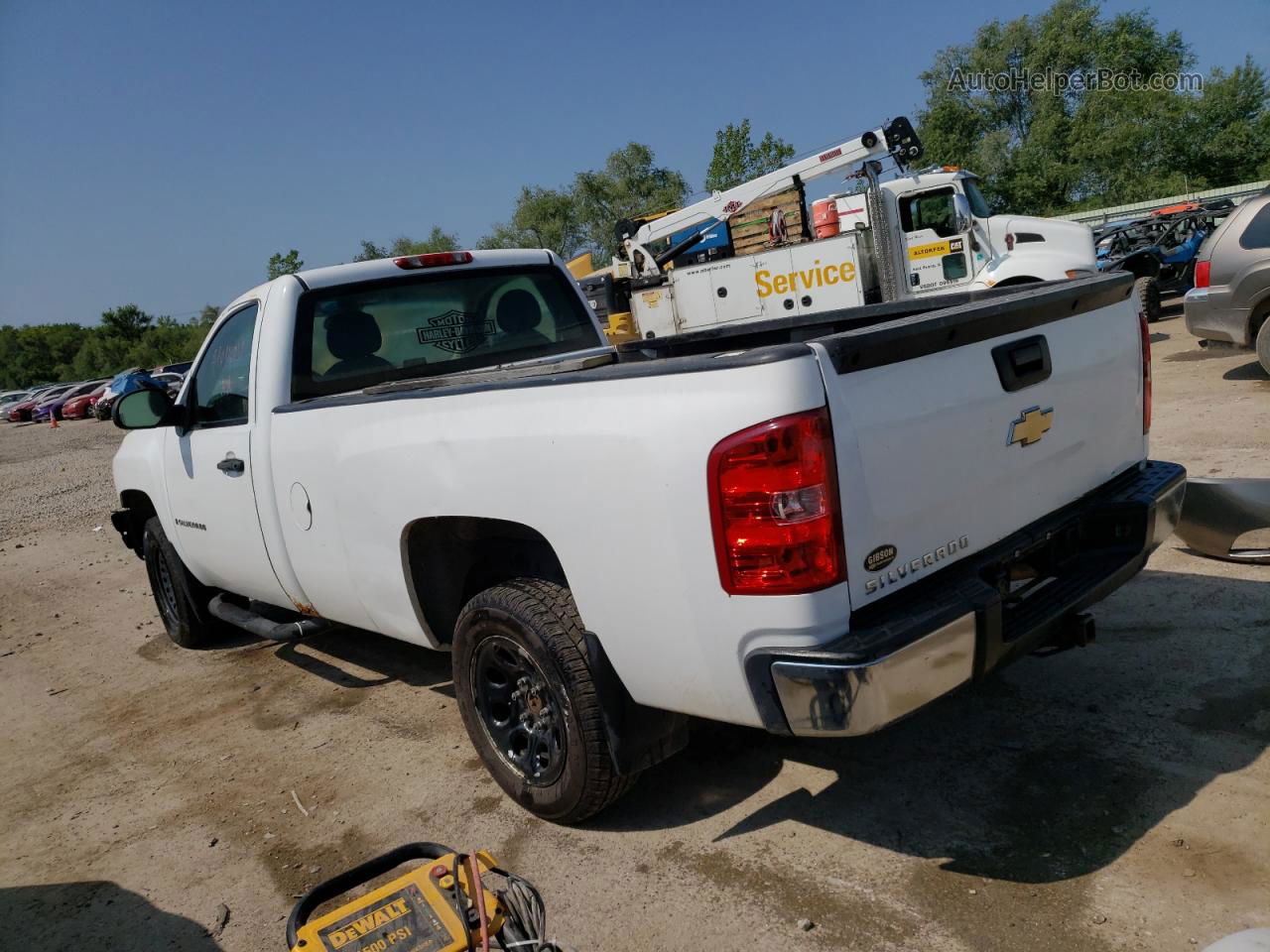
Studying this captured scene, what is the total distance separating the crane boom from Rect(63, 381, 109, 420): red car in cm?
3442

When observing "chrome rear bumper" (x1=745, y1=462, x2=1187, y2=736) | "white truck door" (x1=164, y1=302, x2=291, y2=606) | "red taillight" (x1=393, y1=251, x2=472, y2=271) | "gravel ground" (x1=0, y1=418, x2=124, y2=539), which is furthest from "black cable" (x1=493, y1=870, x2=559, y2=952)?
"gravel ground" (x1=0, y1=418, x2=124, y2=539)

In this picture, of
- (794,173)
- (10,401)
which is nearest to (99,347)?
(10,401)

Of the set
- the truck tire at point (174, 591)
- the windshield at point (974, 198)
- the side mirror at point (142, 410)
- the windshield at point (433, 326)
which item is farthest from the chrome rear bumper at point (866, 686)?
the windshield at point (974, 198)

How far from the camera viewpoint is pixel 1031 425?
285 centimetres

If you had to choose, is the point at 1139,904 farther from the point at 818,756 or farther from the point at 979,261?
the point at 979,261

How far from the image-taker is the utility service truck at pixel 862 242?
13.5 metres

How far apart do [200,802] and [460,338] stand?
92.7 inches

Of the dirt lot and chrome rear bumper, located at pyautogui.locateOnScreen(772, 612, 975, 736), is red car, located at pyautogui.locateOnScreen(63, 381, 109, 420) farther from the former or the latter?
chrome rear bumper, located at pyautogui.locateOnScreen(772, 612, 975, 736)

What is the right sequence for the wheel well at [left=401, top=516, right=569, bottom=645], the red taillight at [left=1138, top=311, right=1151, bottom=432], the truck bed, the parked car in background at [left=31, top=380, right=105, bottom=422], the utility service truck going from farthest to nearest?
the parked car in background at [left=31, top=380, right=105, bottom=422] → the utility service truck → the red taillight at [left=1138, top=311, right=1151, bottom=432] → the wheel well at [left=401, top=516, right=569, bottom=645] → the truck bed

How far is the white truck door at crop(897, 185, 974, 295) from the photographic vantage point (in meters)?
13.9

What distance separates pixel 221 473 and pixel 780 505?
3223mm

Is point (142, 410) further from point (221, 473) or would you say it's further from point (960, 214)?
point (960, 214)

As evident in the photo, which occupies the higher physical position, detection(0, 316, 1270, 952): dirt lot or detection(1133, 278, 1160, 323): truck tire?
detection(1133, 278, 1160, 323): truck tire

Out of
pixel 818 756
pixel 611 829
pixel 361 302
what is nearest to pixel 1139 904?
pixel 818 756
